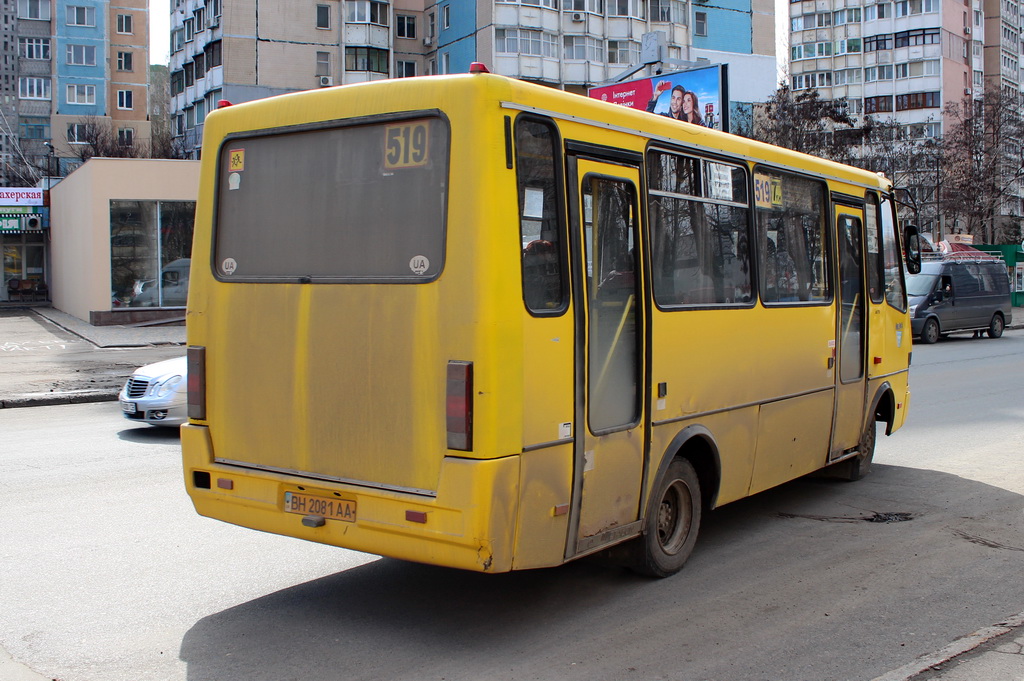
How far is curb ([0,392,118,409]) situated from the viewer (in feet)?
48.8

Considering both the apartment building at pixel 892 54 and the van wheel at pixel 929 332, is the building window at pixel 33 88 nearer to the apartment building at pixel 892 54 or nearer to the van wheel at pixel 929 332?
the apartment building at pixel 892 54

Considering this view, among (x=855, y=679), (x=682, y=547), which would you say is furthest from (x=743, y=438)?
(x=855, y=679)

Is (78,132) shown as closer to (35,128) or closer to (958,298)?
(35,128)

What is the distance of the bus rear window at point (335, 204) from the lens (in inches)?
197

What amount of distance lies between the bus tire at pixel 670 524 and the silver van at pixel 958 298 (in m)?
21.6

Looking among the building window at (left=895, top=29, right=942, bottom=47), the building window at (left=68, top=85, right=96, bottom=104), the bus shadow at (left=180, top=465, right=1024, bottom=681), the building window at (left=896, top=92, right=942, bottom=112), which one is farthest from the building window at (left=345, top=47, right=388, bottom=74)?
the bus shadow at (left=180, top=465, right=1024, bottom=681)

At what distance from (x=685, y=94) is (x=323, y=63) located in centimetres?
4371

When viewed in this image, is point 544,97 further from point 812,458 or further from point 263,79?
point 263,79

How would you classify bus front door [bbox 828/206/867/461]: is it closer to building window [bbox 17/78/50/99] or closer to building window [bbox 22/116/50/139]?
building window [bbox 22/116/50/139]

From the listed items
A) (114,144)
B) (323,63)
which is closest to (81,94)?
(114,144)

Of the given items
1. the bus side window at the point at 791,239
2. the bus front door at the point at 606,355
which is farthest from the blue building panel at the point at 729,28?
the bus front door at the point at 606,355

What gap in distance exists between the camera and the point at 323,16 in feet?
237

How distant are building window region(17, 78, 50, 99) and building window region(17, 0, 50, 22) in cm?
510

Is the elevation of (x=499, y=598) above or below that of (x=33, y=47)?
below
